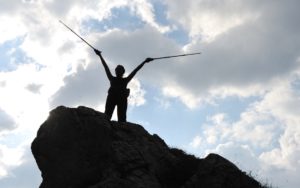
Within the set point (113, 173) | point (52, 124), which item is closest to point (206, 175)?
point (113, 173)

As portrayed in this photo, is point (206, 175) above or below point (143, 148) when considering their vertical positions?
below

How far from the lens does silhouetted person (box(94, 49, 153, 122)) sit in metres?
20.2

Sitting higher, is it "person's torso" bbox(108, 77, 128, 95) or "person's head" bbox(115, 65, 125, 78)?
"person's head" bbox(115, 65, 125, 78)

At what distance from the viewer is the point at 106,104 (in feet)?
67.4

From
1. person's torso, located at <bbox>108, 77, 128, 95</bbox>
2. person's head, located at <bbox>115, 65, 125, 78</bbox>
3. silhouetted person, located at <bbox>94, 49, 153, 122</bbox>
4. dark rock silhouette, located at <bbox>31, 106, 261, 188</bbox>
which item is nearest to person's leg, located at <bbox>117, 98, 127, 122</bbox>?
silhouetted person, located at <bbox>94, 49, 153, 122</bbox>

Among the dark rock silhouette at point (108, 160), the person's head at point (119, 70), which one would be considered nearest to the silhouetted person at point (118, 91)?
the person's head at point (119, 70)

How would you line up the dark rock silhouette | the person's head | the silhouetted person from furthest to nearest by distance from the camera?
the silhouetted person < the person's head < the dark rock silhouette

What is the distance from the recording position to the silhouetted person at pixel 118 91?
796 inches

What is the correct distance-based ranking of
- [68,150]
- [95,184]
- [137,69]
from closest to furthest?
[95,184], [68,150], [137,69]

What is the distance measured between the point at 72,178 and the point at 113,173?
1.50 metres

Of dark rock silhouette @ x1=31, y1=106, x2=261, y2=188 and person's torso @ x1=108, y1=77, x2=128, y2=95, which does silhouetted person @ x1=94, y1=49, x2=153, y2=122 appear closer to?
person's torso @ x1=108, y1=77, x2=128, y2=95

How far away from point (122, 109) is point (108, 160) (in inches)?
147

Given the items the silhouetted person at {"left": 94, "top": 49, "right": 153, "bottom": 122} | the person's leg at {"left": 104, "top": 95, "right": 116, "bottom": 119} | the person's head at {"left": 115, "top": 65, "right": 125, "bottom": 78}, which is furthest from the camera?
the person's leg at {"left": 104, "top": 95, "right": 116, "bottom": 119}

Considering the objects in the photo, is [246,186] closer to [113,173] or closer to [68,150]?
[113,173]
